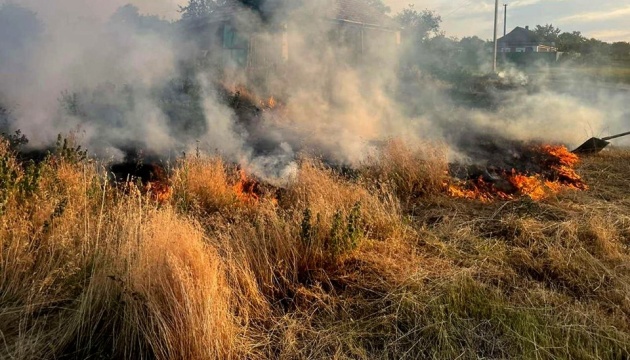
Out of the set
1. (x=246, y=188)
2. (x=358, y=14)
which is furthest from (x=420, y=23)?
(x=246, y=188)

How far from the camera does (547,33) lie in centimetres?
4838

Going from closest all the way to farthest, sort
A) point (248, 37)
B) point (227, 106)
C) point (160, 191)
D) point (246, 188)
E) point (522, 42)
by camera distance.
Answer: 1. point (160, 191)
2. point (246, 188)
3. point (227, 106)
4. point (248, 37)
5. point (522, 42)

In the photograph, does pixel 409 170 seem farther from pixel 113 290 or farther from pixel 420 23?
pixel 420 23

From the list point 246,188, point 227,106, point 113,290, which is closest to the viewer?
point 113,290

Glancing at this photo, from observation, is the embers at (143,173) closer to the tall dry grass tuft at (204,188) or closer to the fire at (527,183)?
the tall dry grass tuft at (204,188)

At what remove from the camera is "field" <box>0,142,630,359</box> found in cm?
244

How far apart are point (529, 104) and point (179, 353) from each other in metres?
12.4

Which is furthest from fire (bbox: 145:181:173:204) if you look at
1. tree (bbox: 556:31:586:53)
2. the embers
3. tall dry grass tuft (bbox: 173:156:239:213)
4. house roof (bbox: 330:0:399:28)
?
tree (bbox: 556:31:586:53)

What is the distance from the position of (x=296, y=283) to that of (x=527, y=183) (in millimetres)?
4551

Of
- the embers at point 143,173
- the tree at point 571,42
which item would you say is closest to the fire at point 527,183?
the embers at point 143,173

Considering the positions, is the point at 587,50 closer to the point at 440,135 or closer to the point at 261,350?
A: the point at 440,135

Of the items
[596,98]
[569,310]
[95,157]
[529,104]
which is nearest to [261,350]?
[569,310]

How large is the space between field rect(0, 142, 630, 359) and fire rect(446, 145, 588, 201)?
4.89 feet

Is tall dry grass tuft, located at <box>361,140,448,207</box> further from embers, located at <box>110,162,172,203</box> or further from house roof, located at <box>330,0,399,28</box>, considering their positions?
house roof, located at <box>330,0,399,28</box>
